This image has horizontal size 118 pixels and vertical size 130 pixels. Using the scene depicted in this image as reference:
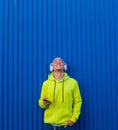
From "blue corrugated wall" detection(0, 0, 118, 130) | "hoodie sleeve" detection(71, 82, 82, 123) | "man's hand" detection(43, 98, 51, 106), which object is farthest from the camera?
"blue corrugated wall" detection(0, 0, 118, 130)

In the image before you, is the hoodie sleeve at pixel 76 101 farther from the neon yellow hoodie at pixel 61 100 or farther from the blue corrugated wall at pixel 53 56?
the blue corrugated wall at pixel 53 56

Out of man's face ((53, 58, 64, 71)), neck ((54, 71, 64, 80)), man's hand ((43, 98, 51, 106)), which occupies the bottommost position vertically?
man's hand ((43, 98, 51, 106))

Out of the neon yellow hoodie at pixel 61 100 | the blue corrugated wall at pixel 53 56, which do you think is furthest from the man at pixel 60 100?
the blue corrugated wall at pixel 53 56

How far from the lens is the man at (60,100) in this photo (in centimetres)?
486

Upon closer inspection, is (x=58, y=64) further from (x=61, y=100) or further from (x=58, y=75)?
(x=61, y=100)

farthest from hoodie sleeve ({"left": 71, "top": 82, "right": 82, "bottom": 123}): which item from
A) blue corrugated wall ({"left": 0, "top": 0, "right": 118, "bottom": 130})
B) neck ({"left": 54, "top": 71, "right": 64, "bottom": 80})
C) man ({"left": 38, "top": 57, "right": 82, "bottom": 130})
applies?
blue corrugated wall ({"left": 0, "top": 0, "right": 118, "bottom": 130})

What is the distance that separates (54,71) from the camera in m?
5.05

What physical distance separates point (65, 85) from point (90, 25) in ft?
3.52

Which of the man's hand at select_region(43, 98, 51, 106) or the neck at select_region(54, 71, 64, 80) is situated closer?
the man's hand at select_region(43, 98, 51, 106)

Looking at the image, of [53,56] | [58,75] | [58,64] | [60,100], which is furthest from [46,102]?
[53,56]

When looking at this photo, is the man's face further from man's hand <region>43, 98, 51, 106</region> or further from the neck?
man's hand <region>43, 98, 51, 106</region>

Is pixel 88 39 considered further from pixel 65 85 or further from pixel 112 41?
pixel 65 85

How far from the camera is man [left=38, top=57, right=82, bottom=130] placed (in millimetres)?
4859

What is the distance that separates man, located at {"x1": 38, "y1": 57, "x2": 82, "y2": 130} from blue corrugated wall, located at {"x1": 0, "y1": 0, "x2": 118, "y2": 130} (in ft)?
1.14
